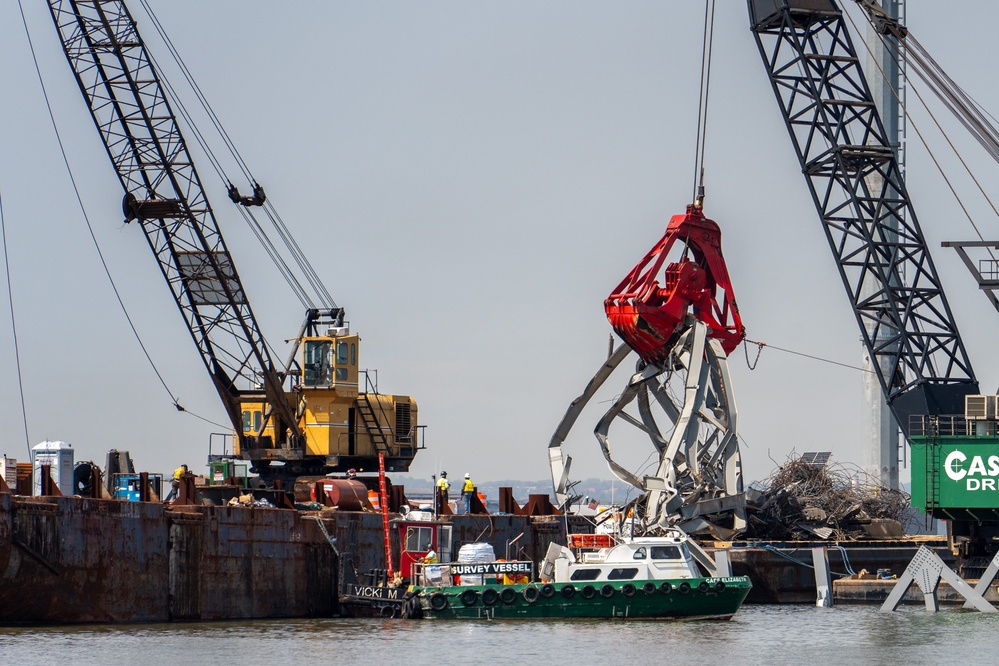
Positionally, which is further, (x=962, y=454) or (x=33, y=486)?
(x=962, y=454)

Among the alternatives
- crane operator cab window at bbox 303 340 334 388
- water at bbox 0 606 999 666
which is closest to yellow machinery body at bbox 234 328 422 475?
crane operator cab window at bbox 303 340 334 388

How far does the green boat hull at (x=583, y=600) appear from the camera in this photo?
51562 mm

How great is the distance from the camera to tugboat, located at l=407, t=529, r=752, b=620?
5159 centimetres

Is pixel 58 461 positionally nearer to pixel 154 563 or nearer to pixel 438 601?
pixel 154 563

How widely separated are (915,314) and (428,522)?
23.6 metres

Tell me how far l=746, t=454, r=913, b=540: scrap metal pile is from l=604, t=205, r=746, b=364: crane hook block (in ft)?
31.1

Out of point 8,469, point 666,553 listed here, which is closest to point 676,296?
point 666,553

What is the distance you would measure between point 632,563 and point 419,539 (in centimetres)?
855

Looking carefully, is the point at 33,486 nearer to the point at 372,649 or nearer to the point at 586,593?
the point at 372,649

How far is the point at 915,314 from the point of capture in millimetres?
69500

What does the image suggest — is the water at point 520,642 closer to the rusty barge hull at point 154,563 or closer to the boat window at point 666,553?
the rusty barge hull at point 154,563

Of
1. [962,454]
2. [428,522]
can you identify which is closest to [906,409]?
[962,454]

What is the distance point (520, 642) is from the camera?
4688cm

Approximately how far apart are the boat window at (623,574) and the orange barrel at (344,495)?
37.1 ft
